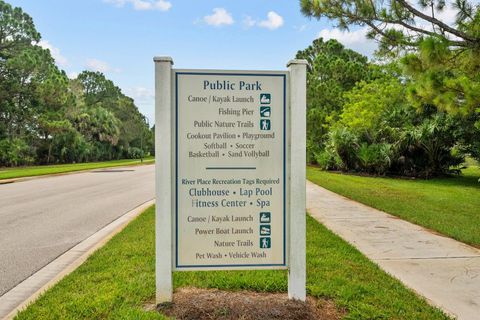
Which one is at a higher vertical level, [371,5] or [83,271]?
[371,5]

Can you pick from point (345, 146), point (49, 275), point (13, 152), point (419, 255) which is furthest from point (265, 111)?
point (13, 152)

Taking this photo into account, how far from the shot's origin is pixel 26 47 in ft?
116

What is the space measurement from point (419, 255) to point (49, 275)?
480 cm

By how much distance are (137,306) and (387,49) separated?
8.72 m

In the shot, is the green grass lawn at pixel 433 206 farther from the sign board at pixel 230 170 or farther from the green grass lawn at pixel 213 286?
the sign board at pixel 230 170

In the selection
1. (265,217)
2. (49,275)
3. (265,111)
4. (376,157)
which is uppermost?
(265,111)

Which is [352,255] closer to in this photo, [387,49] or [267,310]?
[267,310]

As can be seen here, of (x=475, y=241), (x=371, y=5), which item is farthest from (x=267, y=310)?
(x=371, y=5)

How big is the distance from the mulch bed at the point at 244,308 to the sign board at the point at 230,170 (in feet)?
1.09

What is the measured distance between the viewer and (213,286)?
435 cm

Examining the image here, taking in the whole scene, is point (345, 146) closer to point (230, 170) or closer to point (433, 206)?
point (433, 206)

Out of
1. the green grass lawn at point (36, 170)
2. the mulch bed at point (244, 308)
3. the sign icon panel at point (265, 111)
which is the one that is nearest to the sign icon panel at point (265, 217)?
the mulch bed at point (244, 308)

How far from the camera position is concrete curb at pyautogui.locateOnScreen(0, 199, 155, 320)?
13.5 ft

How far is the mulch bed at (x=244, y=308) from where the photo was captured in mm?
3533
